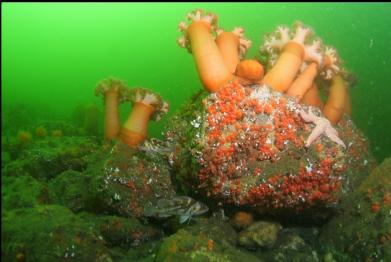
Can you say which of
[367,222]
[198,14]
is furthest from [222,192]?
[198,14]

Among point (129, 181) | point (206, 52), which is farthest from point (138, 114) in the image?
point (206, 52)

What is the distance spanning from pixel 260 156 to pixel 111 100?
442 centimetres

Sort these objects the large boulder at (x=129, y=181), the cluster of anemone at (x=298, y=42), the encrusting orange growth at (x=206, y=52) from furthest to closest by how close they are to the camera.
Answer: the cluster of anemone at (x=298, y=42)
the encrusting orange growth at (x=206, y=52)
the large boulder at (x=129, y=181)

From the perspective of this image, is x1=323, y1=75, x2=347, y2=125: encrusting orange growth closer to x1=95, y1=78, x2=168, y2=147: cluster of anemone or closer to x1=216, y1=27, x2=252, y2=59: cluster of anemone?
x1=216, y1=27, x2=252, y2=59: cluster of anemone

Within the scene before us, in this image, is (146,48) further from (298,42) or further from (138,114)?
(298,42)

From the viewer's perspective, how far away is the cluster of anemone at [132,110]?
786 centimetres

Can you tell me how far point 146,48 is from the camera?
214 ft

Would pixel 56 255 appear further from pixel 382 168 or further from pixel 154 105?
pixel 382 168

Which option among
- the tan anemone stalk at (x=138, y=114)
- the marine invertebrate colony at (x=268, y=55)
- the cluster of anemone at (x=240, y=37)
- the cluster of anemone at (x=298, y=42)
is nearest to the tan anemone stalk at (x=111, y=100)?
the tan anemone stalk at (x=138, y=114)

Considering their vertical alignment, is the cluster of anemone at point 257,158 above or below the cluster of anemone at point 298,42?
below

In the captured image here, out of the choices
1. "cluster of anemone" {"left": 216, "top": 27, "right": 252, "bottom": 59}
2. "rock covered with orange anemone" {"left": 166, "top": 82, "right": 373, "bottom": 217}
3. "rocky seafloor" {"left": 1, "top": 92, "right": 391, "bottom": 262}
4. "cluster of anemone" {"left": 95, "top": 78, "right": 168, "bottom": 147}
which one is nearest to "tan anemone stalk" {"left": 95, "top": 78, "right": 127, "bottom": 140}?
"cluster of anemone" {"left": 95, "top": 78, "right": 168, "bottom": 147}

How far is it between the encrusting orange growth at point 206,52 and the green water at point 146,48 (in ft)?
10.4

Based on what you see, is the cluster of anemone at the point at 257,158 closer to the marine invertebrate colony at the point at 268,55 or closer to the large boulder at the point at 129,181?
the marine invertebrate colony at the point at 268,55

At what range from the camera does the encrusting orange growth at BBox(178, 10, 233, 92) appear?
6559mm
